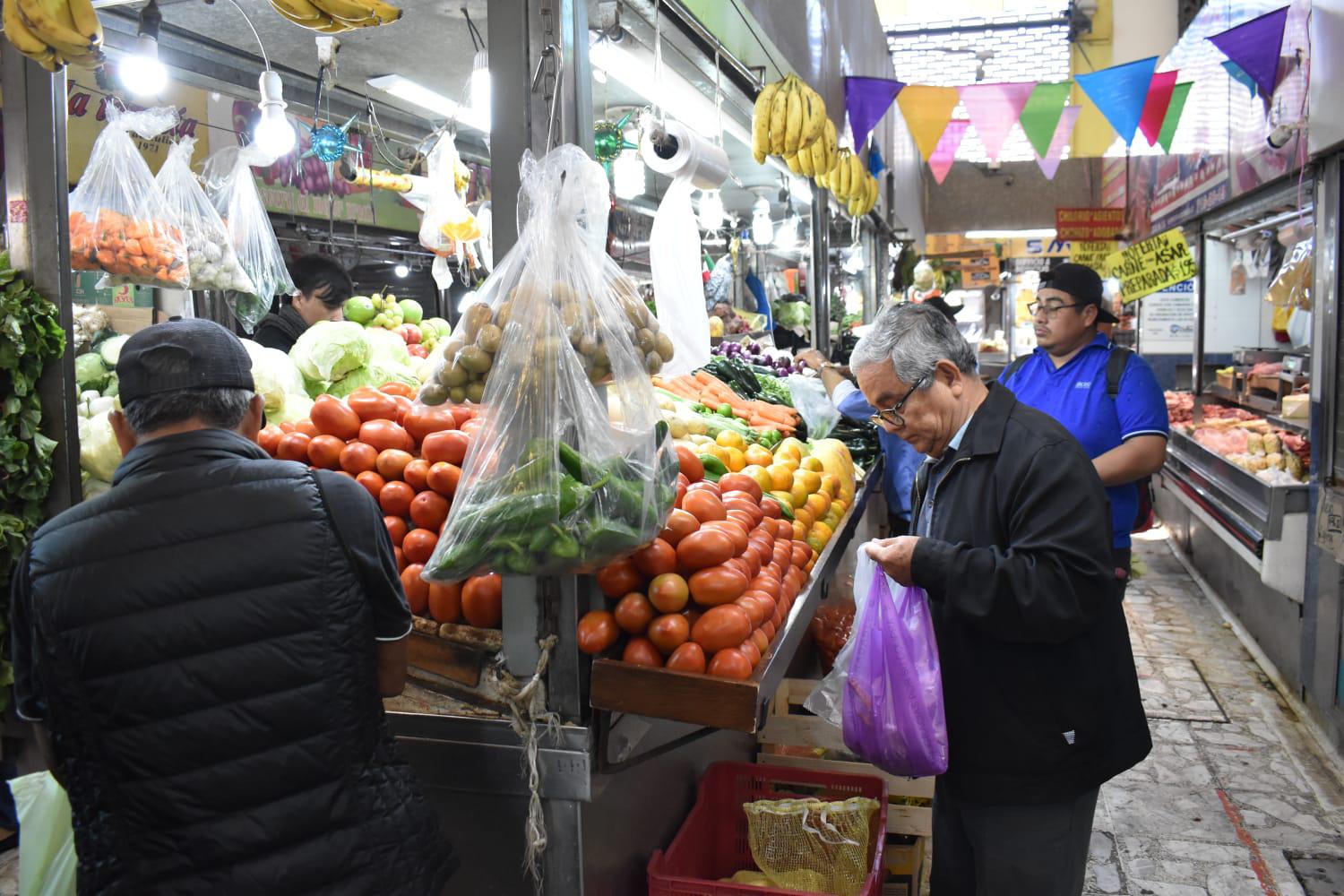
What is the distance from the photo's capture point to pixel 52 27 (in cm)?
223

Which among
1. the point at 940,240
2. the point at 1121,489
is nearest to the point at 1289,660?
the point at 1121,489

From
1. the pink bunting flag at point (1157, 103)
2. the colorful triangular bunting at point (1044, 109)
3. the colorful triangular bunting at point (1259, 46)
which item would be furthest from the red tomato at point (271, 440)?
the pink bunting flag at point (1157, 103)

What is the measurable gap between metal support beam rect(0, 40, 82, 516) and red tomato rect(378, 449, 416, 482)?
2.97ft

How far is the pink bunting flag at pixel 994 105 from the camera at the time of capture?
7.98m

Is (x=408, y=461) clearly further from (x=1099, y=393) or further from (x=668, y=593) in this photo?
(x=1099, y=393)

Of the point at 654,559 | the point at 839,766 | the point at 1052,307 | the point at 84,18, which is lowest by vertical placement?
the point at 839,766

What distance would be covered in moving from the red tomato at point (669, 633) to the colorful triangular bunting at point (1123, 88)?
6685 mm

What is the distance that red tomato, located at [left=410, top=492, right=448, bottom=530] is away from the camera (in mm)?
2221

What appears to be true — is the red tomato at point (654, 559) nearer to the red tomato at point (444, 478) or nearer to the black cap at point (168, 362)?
the red tomato at point (444, 478)

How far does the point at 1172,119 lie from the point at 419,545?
826 centimetres

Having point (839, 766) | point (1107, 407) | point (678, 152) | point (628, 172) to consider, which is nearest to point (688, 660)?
point (839, 766)

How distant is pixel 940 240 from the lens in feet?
60.0

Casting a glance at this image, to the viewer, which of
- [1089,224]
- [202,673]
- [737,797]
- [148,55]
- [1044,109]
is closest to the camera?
[202,673]

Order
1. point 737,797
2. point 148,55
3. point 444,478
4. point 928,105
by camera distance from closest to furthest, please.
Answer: point 444,478 < point 737,797 < point 148,55 < point 928,105
